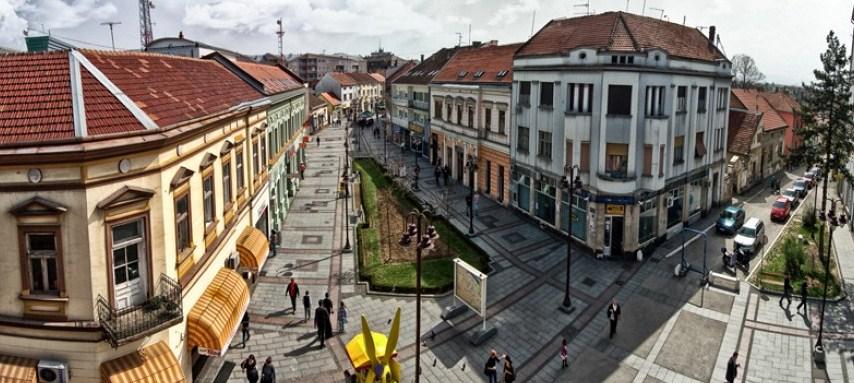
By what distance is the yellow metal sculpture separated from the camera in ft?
47.9

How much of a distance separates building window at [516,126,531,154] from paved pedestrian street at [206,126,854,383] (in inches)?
243

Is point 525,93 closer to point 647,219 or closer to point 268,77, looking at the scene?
point 647,219

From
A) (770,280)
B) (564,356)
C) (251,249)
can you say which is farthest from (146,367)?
(770,280)

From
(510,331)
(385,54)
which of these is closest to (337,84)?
(385,54)

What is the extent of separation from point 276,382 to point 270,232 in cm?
1269

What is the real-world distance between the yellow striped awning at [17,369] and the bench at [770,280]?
90.1 ft

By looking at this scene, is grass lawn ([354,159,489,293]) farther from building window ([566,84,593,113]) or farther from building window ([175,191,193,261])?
building window ([175,191,193,261])

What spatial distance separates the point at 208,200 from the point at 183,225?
2588 millimetres

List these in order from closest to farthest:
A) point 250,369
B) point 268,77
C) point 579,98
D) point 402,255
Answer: point 250,369 < point 402,255 < point 579,98 < point 268,77

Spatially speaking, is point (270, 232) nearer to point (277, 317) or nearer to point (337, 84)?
point (277, 317)

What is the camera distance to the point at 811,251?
29484 millimetres

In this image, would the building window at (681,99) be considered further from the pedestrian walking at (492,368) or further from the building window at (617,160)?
the pedestrian walking at (492,368)

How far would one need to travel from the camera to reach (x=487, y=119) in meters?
39.2

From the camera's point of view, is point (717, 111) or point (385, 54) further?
point (385, 54)
